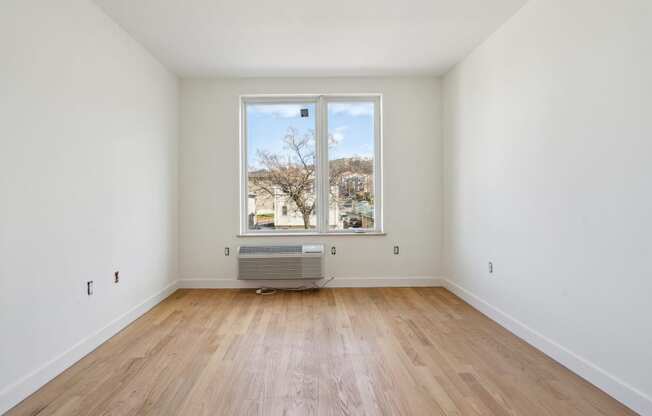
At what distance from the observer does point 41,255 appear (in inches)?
86.1

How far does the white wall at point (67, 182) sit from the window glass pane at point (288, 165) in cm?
134

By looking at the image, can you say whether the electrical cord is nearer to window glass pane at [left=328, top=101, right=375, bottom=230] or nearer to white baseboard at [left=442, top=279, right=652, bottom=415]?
window glass pane at [left=328, top=101, right=375, bottom=230]

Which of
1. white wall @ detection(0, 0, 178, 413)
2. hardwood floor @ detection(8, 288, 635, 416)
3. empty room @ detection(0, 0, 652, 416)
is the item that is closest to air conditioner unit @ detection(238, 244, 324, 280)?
empty room @ detection(0, 0, 652, 416)

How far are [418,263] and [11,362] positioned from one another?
3.77m

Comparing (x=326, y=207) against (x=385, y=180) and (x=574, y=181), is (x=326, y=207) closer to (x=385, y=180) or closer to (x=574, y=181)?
(x=385, y=180)

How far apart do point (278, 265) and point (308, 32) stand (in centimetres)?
245

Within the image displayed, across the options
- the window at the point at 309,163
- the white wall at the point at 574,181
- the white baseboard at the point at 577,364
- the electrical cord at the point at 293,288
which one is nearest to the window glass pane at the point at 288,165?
the window at the point at 309,163

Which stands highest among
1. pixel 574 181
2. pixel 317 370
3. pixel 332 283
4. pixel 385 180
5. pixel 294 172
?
pixel 294 172

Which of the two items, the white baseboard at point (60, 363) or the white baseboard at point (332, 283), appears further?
the white baseboard at point (332, 283)

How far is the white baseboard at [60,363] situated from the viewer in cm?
191

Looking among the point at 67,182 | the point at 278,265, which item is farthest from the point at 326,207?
the point at 67,182

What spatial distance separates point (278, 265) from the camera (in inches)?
169

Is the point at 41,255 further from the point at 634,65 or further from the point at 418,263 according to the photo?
the point at 418,263

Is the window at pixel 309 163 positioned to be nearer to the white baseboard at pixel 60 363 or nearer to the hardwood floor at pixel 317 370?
the hardwood floor at pixel 317 370
